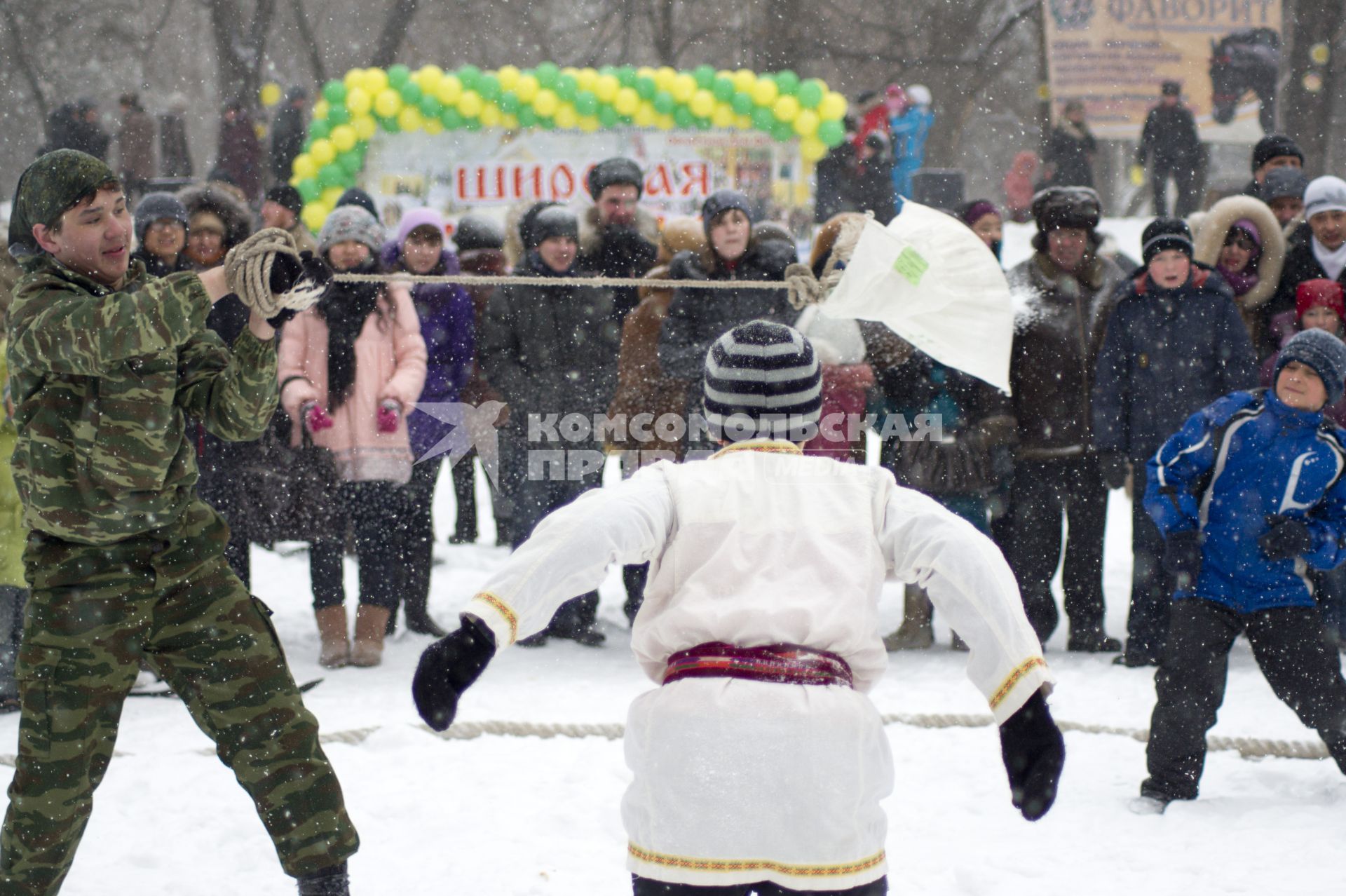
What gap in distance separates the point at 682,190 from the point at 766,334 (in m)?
10.7

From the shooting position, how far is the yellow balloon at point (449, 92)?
12625 millimetres

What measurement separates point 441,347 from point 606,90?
6883 millimetres

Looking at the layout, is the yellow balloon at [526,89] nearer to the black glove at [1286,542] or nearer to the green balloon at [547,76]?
the green balloon at [547,76]

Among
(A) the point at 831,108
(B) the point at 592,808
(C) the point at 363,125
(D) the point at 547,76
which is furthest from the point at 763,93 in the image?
(B) the point at 592,808

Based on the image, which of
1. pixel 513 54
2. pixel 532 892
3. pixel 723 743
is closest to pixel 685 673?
pixel 723 743

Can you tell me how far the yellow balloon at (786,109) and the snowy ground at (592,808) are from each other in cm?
818

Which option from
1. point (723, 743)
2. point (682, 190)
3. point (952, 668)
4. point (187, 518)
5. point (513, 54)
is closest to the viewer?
point (723, 743)

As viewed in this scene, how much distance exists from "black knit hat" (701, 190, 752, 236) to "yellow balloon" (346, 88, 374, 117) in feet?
23.3

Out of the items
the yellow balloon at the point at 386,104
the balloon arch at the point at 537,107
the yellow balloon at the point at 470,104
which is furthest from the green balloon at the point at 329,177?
the yellow balloon at the point at 470,104

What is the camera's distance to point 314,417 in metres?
5.84

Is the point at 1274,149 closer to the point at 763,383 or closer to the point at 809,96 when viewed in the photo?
the point at 809,96

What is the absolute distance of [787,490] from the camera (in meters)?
2.41

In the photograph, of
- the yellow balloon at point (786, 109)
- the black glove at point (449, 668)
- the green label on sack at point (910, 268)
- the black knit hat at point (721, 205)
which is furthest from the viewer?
the yellow balloon at point (786, 109)

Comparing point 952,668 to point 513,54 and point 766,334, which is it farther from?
point 513,54
